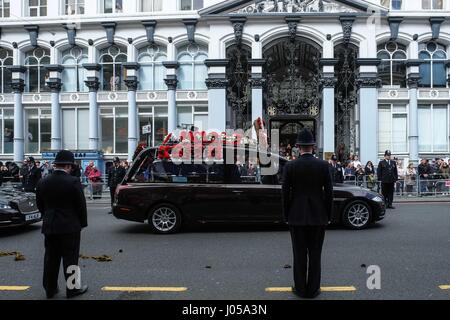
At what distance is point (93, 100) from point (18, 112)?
15.6 feet

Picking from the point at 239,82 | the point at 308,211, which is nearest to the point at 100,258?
the point at 308,211

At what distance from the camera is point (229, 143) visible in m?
9.82

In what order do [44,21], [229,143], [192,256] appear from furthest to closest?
[44,21]
[229,143]
[192,256]

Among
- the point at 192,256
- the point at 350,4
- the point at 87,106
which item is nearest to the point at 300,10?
the point at 350,4

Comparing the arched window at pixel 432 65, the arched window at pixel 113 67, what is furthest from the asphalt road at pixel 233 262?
the arched window at pixel 113 67

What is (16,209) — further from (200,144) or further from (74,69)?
(74,69)

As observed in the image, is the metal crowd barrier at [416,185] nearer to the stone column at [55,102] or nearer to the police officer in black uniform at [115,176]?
the police officer in black uniform at [115,176]

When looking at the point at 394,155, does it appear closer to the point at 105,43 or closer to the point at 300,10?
the point at 300,10

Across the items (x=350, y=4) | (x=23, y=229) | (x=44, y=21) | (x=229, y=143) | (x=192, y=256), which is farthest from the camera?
(x=44, y=21)

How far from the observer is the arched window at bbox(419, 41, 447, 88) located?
→ 25.8 metres

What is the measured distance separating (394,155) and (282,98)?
6.98 meters

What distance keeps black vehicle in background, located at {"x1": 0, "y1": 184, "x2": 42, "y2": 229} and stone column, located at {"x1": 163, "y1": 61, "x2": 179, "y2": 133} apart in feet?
52.1

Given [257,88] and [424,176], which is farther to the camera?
[257,88]

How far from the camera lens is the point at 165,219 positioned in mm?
9797
